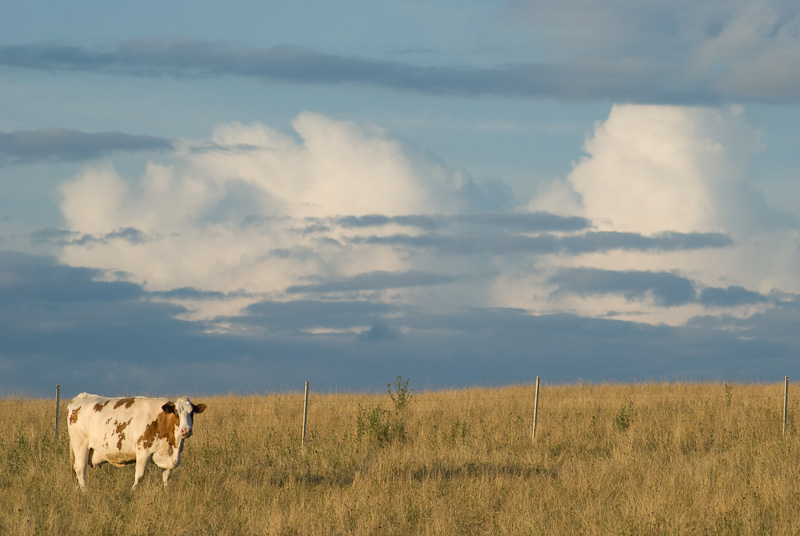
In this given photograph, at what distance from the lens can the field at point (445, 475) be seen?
35.2 feet

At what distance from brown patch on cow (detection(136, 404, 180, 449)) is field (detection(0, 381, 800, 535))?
696 mm

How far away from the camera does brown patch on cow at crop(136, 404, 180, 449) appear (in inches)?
483

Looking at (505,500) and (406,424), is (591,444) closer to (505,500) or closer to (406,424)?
(406,424)

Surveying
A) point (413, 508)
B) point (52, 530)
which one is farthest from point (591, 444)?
point (52, 530)

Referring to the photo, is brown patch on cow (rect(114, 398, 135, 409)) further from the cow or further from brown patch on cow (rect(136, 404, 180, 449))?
brown patch on cow (rect(136, 404, 180, 449))

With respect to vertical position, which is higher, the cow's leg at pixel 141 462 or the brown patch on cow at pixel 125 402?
the brown patch on cow at pixel 125 402

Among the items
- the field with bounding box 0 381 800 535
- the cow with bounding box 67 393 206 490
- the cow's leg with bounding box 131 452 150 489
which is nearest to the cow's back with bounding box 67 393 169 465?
the cow with bounding box 67 393 206 490

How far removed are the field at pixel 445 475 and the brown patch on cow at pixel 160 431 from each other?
0.70 meters

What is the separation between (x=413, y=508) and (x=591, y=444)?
859 cm

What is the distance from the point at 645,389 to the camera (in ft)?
96.4

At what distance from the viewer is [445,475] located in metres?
14.5

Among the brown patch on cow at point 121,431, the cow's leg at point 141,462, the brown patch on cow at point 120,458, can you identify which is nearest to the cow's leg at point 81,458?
the brown patch on cow at point 120,458

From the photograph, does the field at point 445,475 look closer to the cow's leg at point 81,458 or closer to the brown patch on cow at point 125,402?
the cow's leg at point 81,458

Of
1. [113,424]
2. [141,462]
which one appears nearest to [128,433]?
[113,424]
